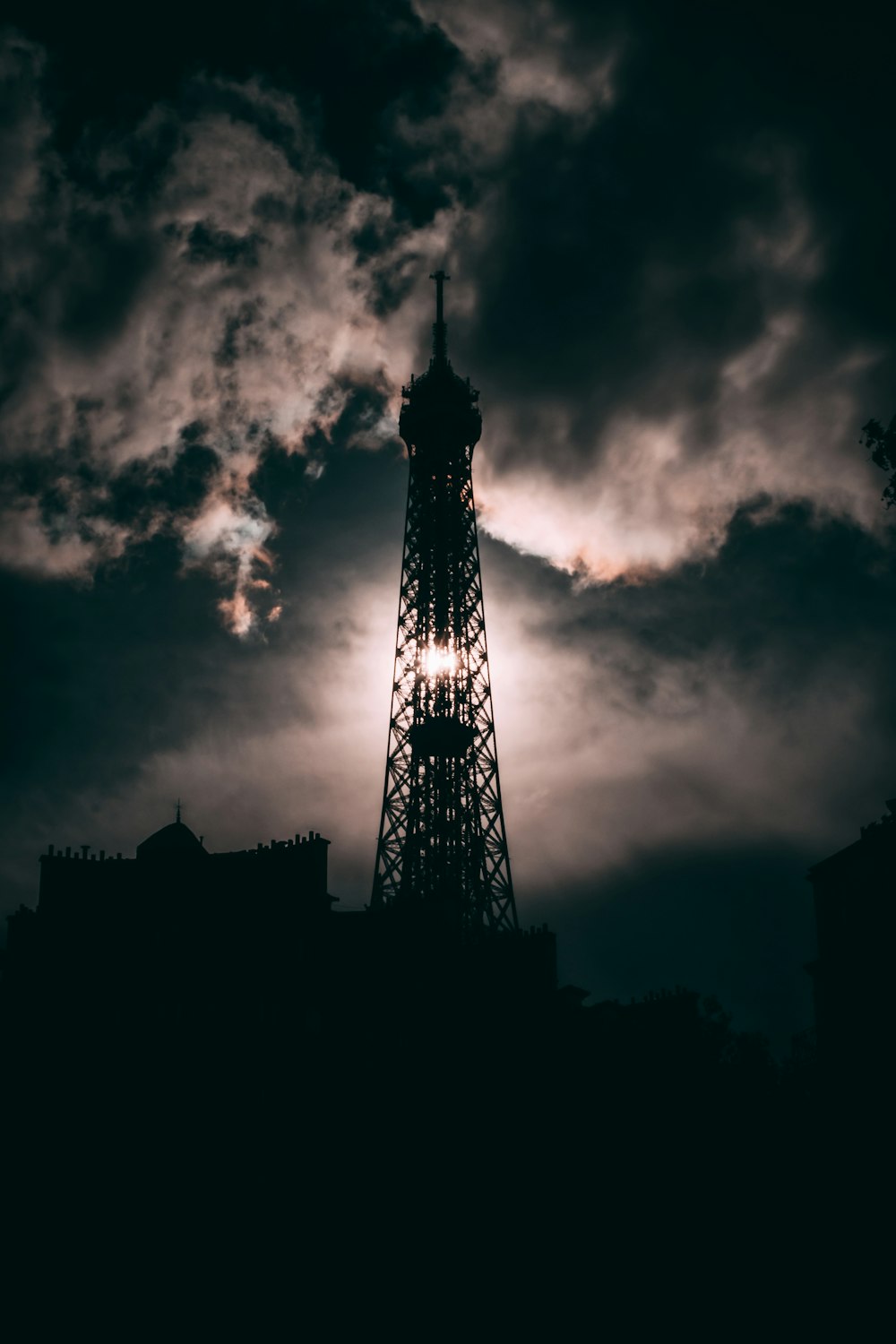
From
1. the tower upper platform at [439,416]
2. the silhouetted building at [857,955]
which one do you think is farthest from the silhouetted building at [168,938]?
the tower upper platform at [439,416]

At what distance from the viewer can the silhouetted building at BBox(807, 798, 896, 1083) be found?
41.3 meters

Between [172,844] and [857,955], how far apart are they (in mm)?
25206

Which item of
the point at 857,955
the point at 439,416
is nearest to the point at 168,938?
the point at 857,955

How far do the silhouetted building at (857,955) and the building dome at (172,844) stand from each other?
2388 centimetres

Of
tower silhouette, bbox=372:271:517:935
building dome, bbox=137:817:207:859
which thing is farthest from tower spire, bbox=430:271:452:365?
building dome, bbox=137:817:207:859

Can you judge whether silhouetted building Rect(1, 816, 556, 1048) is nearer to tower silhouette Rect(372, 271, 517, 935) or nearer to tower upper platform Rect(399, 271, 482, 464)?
tower silhouette Rect(372, 271, 517, 935)

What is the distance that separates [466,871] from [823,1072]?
695 inches

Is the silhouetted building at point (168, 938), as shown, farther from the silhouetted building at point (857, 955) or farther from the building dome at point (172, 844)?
the silhouetted building at point (857, 955)

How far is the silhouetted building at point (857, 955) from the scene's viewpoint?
4131 centimetres

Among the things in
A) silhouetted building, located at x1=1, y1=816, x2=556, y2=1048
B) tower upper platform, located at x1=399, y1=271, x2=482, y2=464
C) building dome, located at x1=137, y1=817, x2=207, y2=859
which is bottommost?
silhouetted building, located at x1=1, y1=816, x2=556, y2=1048

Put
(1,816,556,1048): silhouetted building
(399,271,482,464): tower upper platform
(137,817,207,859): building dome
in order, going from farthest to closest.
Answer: (399,271,482,464): tower upper platform, (137,817,207,859): building dome, (1,816,556,1048): silhouetted building

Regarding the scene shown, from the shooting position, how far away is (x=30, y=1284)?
27594 millimetres

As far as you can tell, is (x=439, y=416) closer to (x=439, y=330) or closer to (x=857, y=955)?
(x=439, y=330)

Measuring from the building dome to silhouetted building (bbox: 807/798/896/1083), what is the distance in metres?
23.9
